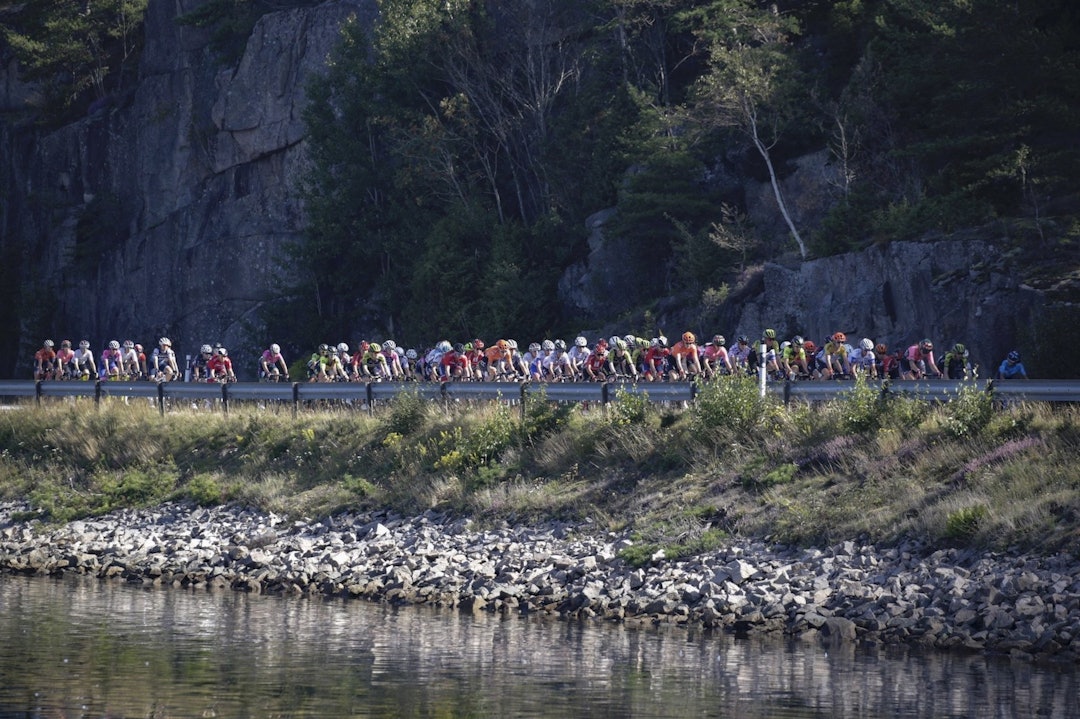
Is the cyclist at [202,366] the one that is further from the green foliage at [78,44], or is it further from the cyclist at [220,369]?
the green foliage at [78,44]

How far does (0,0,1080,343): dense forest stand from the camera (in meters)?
38.2

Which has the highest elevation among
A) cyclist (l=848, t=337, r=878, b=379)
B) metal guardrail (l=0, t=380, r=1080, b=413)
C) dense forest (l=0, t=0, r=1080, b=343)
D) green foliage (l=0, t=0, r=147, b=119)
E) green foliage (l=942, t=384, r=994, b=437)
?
green foliage (l=0, t=0, r=147, b=119)

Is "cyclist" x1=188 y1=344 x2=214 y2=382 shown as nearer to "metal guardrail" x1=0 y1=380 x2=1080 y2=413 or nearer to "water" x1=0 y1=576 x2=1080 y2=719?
"metal guardrail" x1=0 y1=380 x2=1080 y2=413

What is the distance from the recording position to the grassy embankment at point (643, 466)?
21250 mm

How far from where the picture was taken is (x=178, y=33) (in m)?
72.1

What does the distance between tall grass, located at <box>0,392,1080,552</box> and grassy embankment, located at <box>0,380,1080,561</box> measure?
4cm

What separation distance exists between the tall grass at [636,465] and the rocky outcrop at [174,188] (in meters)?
29.4

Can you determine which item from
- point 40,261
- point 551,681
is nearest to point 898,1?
point 551,681

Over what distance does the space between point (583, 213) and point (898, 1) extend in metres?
15.5

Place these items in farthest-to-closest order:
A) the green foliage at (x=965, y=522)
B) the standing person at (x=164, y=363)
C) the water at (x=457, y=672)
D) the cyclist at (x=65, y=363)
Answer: the cyclist at (x=65, y=363) → the standing person at (x=164, y=363) → the green foliage at (x=965, y=522) → the water at (x=457, y=672)

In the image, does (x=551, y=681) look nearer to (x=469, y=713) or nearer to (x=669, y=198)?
(x=469, y=713)

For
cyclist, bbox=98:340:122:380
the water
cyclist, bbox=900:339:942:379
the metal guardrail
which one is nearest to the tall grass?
the metal guardrail

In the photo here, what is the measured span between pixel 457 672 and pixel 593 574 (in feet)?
17.8

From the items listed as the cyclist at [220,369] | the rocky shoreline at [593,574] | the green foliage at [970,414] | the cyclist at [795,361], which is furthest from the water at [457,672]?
the cyclist at [220,369]
